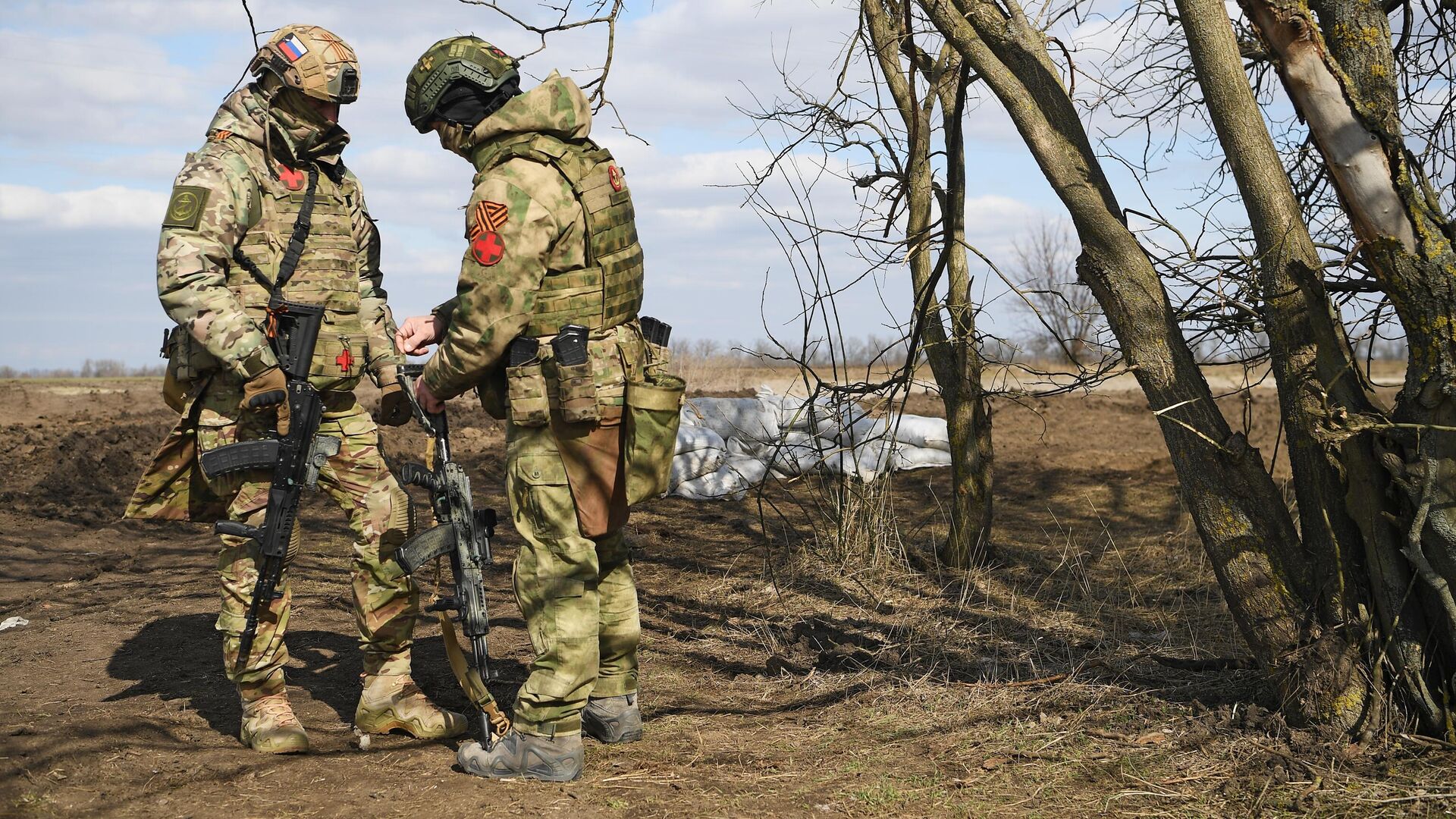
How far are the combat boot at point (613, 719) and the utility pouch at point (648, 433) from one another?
0.74m

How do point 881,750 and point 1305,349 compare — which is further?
point 881,750

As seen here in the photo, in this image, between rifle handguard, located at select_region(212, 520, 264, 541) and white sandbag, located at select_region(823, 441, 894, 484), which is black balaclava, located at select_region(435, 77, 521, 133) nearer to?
rifle handguard, located at select_region(212, 520, 264, 541)

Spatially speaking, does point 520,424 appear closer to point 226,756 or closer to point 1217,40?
point 226,756

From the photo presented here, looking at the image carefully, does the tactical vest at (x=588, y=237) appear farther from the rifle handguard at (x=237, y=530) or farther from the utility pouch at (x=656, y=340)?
the rifle handguard at (x=237, y=530)

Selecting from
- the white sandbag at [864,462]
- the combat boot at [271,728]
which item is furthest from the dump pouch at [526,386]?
the white sandbag at [864,462]

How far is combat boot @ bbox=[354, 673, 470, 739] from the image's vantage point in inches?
152

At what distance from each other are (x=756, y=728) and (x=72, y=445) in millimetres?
8192

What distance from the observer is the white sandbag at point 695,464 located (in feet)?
29.2

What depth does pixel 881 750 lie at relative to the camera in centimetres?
361

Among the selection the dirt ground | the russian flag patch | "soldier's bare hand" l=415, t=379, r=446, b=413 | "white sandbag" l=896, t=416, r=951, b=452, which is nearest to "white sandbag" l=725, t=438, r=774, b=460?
the dirt ground

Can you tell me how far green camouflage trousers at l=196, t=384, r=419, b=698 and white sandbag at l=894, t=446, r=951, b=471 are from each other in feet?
20.3

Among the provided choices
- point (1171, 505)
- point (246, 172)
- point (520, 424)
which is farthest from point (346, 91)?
point (1171, 505)

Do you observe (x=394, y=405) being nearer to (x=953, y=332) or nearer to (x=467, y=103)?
(x=467, y=103)

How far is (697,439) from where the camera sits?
9180 mm
